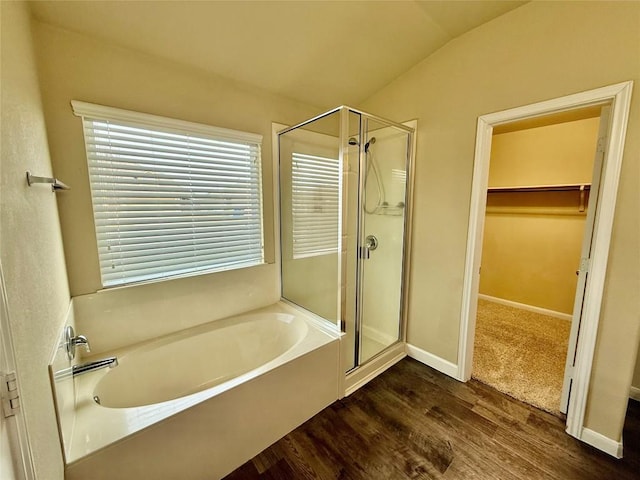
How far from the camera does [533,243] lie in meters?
3.37

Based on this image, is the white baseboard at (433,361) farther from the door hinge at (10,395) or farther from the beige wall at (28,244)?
the door hinge at (10,395)

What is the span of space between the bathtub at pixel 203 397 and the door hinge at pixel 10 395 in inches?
26.4

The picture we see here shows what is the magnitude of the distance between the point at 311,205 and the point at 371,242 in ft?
2.20

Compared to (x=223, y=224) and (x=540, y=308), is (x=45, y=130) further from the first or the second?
(x=540, y=308)

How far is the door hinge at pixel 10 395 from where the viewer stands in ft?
1.96

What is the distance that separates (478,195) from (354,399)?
5.88 feet

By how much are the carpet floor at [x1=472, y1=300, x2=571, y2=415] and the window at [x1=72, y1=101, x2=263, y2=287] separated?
235 centimetres

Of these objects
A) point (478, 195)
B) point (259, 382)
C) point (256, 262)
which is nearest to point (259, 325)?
point (256, 262)

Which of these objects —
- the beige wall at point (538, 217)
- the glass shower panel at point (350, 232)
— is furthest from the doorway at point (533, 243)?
the glass shower panel at point (350, 232)

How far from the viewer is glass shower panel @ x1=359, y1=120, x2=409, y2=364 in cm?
230

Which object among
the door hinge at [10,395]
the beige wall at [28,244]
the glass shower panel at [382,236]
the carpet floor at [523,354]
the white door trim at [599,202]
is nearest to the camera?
the door hinge at [10,395]

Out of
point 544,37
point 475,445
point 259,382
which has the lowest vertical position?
point 475,445

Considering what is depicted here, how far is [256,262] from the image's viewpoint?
2330 mm

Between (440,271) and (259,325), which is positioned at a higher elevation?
(440,271)
